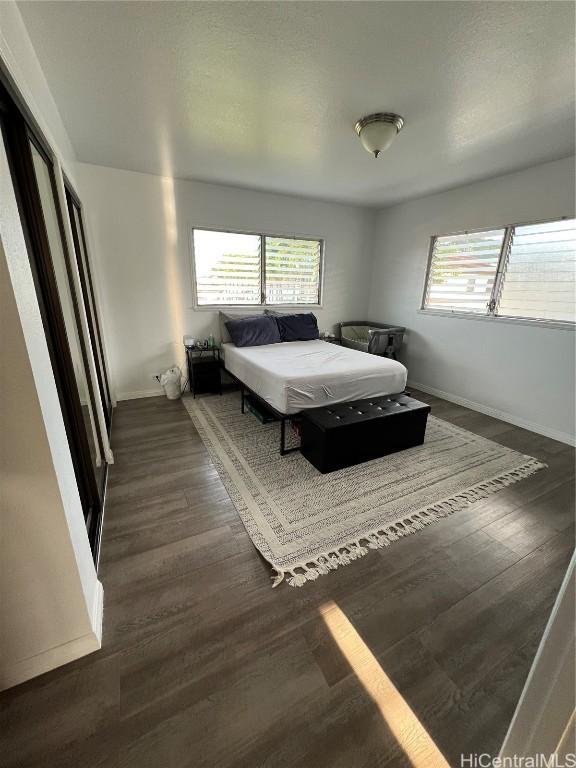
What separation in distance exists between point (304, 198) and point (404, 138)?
6.47 feet

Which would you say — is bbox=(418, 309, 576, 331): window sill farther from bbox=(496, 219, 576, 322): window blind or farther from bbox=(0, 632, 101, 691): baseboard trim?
bbox=(0, 632, 101, 691): baseboard trim

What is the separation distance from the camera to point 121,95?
1.93m

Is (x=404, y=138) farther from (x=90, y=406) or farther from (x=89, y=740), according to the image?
(x=89, y=740)

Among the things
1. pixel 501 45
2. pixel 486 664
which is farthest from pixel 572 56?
pixel 486 664

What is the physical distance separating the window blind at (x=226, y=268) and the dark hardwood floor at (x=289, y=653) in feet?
9.42

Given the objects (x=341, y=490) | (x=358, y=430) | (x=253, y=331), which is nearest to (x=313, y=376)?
(x=358, y=430)

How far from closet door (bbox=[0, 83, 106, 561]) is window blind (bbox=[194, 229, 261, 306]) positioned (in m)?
2.03

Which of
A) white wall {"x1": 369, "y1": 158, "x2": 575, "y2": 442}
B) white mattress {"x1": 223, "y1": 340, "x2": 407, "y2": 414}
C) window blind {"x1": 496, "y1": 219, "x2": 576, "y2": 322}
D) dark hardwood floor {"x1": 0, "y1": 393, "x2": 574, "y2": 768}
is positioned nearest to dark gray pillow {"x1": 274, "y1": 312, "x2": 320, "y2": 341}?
white mattress {"x1": 223, "y1": 340, "x2": 407, "y2": 414}

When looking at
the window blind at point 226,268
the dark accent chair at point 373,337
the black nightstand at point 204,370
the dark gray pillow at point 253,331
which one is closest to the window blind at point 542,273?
the dark accent chair at point 373,337

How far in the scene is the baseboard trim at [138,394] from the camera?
378 centimetres

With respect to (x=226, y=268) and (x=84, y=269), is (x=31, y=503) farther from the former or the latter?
(x=226, y=268)

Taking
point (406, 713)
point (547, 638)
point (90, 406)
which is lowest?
point (406, 713)

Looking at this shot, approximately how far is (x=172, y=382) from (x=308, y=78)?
3099mm

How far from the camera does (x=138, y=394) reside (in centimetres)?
387
